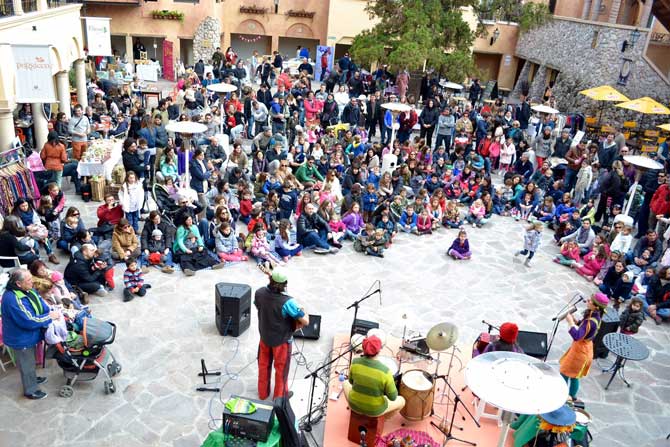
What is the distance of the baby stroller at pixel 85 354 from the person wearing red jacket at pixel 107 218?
396cm

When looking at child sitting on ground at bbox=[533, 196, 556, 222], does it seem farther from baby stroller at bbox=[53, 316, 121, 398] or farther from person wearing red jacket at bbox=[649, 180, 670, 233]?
baby stroller at bbox=[53, 316, 121, 398]

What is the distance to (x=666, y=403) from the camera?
8.65 metres

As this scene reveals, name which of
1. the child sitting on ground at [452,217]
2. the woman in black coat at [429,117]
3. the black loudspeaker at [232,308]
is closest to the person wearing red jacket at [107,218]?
the black loudspeaker at [232,308]

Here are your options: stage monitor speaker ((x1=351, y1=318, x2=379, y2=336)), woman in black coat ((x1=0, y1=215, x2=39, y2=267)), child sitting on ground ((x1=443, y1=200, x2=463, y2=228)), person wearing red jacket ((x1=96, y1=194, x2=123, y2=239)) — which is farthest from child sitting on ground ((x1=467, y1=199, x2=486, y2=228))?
woman in black coat ((x1=0, y1=215, x2=39, y2=267))

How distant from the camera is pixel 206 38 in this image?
28750mm

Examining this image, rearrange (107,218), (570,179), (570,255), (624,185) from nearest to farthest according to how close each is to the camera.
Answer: (107,218), (570,255), (624,185), (570,179)

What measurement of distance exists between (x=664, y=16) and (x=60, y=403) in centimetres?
2503

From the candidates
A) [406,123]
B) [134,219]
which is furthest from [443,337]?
[406,123]

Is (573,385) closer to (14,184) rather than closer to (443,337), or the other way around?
(443,337)

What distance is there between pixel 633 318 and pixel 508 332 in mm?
4339

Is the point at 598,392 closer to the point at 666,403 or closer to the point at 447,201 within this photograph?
the point at 666,403

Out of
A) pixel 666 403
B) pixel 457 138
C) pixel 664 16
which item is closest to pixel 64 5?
pixel 457 138

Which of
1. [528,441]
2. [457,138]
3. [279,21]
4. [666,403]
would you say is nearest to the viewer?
[528,441]

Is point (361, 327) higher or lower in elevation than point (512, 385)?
lower
